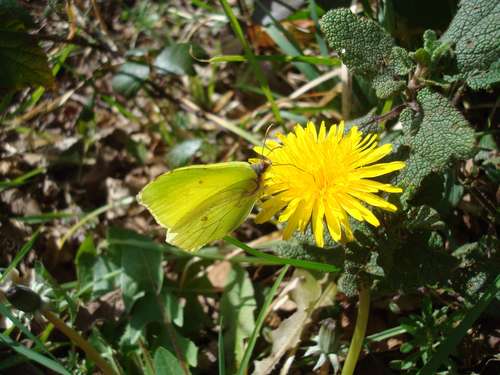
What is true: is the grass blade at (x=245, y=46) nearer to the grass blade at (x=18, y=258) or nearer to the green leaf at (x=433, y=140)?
the green leaf at (x=433, y=140)

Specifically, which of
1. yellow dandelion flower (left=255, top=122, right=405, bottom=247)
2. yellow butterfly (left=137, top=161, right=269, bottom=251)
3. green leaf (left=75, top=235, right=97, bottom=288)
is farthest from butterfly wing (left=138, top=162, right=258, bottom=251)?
green leaf (left=75, top=235, right=97, bottom=288)

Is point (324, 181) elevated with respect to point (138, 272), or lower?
elevated

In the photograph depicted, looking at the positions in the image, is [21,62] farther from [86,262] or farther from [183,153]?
[86,262]

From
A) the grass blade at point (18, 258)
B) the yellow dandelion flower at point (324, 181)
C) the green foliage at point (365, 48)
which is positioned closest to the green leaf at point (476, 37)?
the green foliage at point (365, 48)

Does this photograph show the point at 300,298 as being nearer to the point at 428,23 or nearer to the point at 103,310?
the point at 103,310

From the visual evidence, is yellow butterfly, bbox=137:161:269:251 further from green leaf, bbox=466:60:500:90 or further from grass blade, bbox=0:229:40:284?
green leaf, bbox=466:60:500:90

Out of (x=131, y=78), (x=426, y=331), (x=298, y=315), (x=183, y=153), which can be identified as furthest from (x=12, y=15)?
(x=426, y=331)

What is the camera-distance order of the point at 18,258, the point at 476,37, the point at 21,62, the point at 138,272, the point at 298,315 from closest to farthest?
the point at 476,37
the point at 18,258
the point at 298,315
the point at 21,62
the point at 138,272
